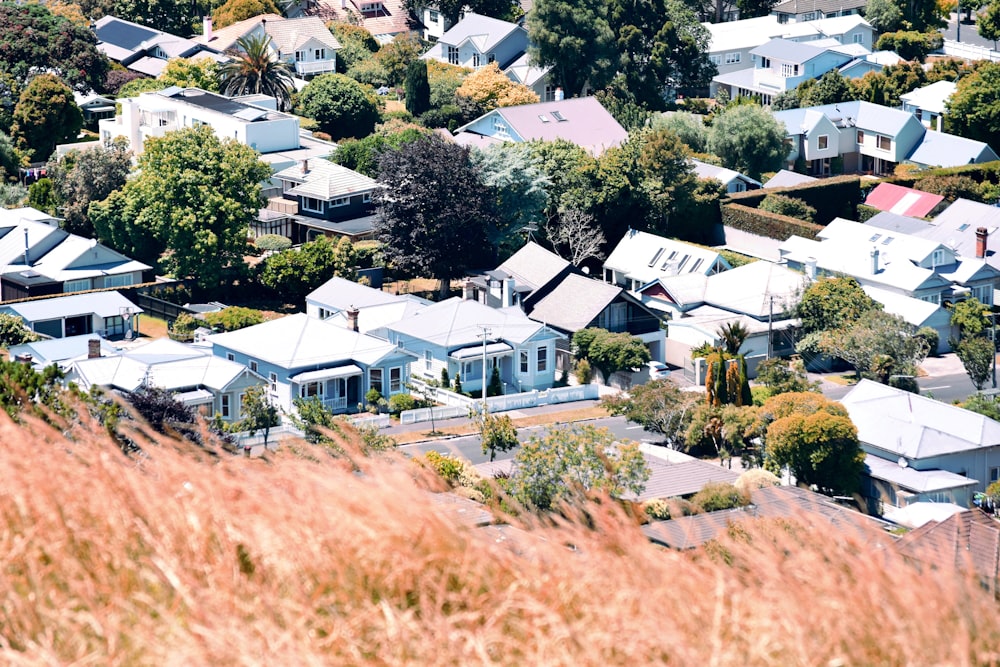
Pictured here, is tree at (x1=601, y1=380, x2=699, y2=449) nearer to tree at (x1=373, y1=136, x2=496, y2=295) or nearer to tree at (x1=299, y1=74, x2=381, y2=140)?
tree at (x1=373, y1=136, x2=496, y2=295)

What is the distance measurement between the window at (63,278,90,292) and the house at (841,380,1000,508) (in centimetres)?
2770

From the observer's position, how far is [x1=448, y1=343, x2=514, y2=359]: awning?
49469 millimetres

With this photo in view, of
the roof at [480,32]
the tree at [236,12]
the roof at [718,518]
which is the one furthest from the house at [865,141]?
the roof at [718,518]

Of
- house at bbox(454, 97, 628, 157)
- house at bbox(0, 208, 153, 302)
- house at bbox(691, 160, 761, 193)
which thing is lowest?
house at bbox(0, 208, 153, 302)

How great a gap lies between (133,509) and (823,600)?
445cm

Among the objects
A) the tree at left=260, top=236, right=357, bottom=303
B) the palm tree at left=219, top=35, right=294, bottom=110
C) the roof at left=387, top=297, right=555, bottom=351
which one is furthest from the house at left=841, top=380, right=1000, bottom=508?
the palm tree at left=219, top=35, right=294, bottom=110

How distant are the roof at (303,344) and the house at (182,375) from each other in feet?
6.44

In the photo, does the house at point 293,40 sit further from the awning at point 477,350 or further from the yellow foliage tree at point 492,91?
the awning at point 477,350

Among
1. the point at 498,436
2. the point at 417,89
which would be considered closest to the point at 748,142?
the point at 417,89

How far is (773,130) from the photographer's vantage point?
73.8m

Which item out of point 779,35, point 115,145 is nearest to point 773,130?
point 779,35

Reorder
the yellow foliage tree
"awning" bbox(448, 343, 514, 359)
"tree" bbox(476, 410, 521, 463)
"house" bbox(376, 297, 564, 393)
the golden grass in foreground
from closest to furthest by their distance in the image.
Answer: the golden grass in foreground → "tree" bbox(476, 410, 521, 463) → "awning" bbox(448, 343, 514, 359) → "house" bbox(376, 297, 564, 393) → the yellow foliage tree

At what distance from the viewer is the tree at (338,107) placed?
77.6m

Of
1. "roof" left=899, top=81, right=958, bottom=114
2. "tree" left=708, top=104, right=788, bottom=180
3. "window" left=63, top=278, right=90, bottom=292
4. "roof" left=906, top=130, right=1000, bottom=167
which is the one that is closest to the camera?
"window" left=63, top=278, right=90, bottom=292
